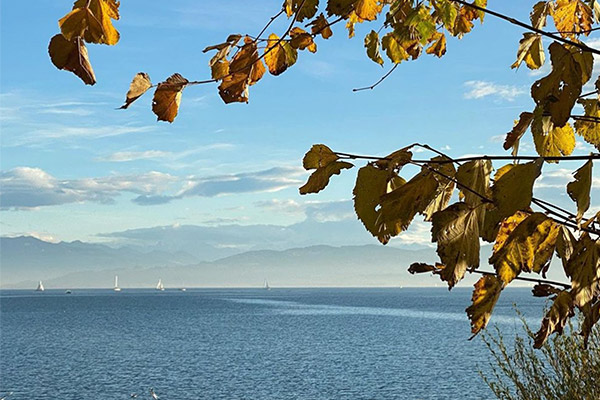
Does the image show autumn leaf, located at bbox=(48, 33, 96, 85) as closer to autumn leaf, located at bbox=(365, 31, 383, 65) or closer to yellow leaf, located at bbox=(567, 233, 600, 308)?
yellow leaf, located at bbox=(567, 233, 600, 308)

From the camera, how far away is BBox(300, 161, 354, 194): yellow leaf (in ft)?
4.38

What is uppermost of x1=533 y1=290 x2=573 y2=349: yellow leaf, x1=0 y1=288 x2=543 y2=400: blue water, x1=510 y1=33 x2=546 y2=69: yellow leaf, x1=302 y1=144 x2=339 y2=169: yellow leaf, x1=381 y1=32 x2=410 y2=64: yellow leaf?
x1=381 y1=32 x2=410 y2=64: yellow leaf

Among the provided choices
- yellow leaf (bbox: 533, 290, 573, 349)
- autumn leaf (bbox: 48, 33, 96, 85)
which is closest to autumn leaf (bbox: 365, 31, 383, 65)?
yellow leaf (bbox: 533, 290, 573, 349)

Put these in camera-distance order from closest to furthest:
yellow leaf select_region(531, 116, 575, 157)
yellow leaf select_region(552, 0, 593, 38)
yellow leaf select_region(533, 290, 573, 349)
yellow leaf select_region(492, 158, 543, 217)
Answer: yellow leaf select_region(492, 158, 543, 217), yellow leaf select_region(533, 290, 573, 349), yellow leaf select_region(531, 116, 575, 157), yellow leaf select_region(552, 0, 593, 38)

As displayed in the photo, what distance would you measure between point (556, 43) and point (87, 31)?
0.80 meters

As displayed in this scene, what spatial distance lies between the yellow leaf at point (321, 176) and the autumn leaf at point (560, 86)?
0.36 metres

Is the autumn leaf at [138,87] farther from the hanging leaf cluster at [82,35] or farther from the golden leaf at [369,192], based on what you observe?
the golden leaf at [369,192]

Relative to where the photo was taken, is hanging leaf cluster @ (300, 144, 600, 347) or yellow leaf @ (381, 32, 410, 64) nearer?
hanging leaf cluster @ (300, 144, 600, 347)

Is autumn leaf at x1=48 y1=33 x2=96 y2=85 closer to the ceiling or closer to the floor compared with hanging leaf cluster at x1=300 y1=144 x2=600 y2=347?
closer to the ceiling

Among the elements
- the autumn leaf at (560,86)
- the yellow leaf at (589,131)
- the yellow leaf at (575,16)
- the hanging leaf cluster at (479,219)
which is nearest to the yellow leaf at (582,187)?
the hanging leaf cluster at (479,219)

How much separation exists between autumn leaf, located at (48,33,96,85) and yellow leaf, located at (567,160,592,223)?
81cm

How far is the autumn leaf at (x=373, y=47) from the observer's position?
7.43ft

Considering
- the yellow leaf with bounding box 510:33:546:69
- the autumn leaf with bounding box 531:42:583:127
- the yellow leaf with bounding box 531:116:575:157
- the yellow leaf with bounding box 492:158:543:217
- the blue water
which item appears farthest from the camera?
the blue water

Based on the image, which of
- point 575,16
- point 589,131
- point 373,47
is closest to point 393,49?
point 373,47
